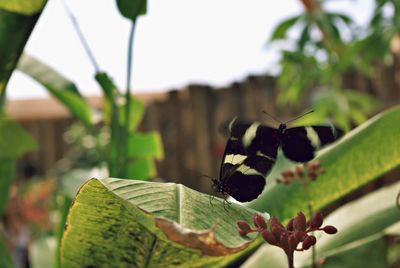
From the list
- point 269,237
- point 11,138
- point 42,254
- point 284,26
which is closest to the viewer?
point 269,237

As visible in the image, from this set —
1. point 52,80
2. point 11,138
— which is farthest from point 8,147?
point 52,80

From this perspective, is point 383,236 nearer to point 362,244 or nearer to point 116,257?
point 362,244

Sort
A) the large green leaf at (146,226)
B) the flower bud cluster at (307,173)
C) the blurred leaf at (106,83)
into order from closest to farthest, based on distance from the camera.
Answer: the large green leaf at (146,226), the flower bud cluster at (307,173), the blurred leaf at (106,83)

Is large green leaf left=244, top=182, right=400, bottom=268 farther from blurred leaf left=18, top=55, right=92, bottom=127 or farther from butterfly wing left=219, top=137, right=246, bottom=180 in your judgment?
blurred leaf left=18, top=55, right=92, bottom=127

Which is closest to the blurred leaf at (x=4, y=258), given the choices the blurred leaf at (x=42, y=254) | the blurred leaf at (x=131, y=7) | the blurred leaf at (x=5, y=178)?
the blurred leaf at (x=5, y=178)

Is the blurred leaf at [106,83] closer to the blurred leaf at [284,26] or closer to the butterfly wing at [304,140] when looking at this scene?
the butterfly wing at [304,140]

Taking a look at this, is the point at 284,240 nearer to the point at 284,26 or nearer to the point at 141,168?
the point at 141,168
